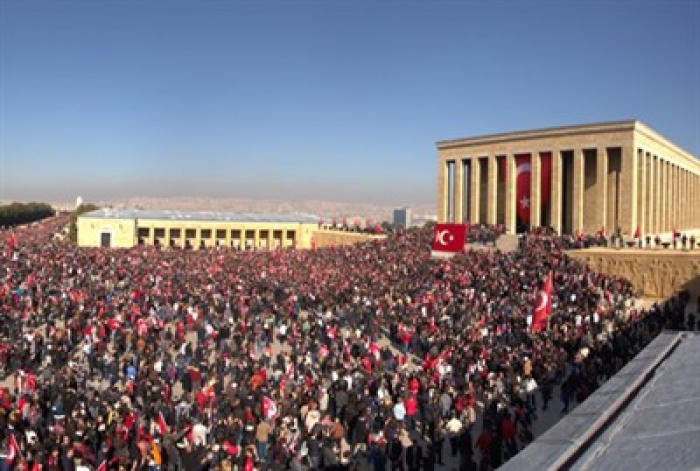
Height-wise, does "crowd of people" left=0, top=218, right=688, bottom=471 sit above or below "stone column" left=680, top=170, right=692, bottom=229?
below

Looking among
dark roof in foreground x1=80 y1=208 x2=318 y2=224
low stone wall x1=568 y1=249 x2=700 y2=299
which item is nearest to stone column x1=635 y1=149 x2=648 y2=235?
low stone wall x1=568 y1=249 x2=700 y2=299

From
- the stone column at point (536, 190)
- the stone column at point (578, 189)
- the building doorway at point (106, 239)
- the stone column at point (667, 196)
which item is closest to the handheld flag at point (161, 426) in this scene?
the stone column at point (578, 189)

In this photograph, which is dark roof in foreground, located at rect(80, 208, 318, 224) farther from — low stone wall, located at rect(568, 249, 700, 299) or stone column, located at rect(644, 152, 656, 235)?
low stone wall, located at rect(568, 249, 700, 299)

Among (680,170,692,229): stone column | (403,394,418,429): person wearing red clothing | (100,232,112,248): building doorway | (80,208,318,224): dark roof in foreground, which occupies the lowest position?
(403,394,418,429): person wearing red clothing

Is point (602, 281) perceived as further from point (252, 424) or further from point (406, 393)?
point (252, 424)

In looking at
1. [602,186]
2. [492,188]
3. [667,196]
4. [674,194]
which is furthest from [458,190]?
[674,194]

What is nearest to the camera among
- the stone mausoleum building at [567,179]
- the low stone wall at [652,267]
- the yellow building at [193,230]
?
the low stone wall at [652,267]

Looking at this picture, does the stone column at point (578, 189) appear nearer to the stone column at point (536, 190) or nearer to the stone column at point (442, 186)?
the stone column at point (536, 190)
